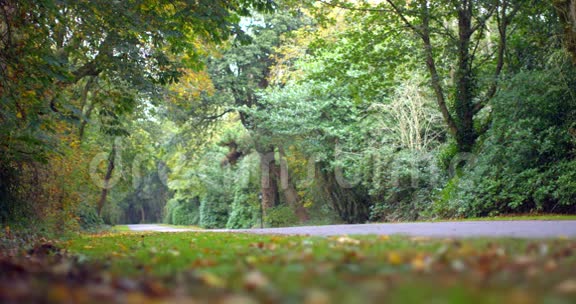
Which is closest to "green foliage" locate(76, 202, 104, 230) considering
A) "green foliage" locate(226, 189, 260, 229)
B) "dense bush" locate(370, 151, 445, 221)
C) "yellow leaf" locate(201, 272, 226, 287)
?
"green foliage" locate(226, 189, 260, 229)

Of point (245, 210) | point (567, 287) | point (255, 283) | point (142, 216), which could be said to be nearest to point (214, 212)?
point (245, 210)

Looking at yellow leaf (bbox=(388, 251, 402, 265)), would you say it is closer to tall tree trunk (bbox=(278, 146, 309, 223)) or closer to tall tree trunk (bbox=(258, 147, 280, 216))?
tall tree trunk (bbox=(278, 146, 309, 223))

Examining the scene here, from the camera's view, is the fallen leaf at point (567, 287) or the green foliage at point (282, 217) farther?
the green foliage at point (282, 217)

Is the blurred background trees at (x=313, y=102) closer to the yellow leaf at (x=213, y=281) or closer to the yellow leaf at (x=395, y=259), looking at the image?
the yellow leaf at (x=213, y=281)

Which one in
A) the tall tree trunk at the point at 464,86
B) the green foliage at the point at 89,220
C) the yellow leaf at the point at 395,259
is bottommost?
the yellow leaf at the point at 395,259

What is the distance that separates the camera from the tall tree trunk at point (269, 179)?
34.9 m

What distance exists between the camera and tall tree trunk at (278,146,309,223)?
109 feet

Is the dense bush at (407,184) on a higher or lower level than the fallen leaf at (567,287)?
higher

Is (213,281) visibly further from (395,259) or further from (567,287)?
(567,287)

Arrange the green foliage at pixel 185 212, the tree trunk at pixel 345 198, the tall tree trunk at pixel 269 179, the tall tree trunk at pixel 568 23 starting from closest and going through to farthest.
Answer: the tall tree trunk at pixel 568 23 < the tree trunk at pixel 345 198 < the tall tree trunk at pixel 269 179 < the green foliage at pixel 185 212

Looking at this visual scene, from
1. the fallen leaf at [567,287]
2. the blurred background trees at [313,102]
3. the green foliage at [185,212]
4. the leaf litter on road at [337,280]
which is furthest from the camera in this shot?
the green foliage at [185,212]

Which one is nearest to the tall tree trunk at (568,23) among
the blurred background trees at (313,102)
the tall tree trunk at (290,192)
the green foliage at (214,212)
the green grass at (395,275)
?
the blurred background trees at (313,102)
